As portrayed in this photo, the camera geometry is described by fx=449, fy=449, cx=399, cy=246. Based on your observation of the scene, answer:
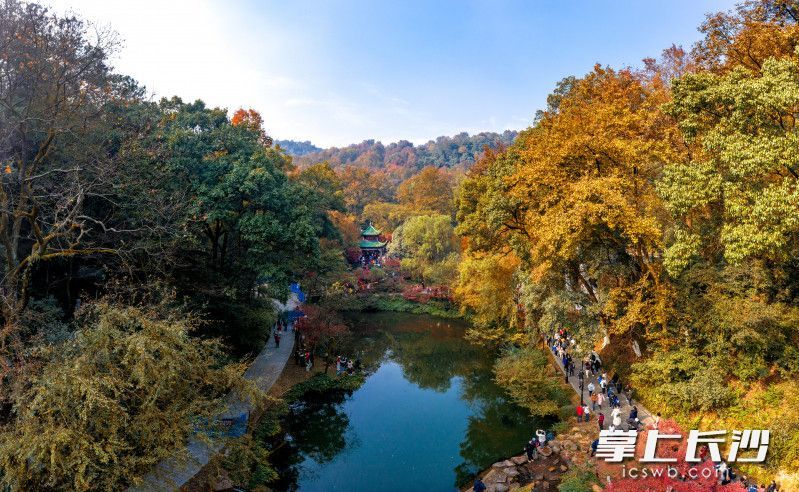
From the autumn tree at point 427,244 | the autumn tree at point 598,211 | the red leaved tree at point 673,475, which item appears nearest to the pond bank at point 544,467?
the red leaved tree at point 673,475

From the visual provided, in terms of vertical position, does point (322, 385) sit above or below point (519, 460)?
below

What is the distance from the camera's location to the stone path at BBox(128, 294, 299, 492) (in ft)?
28.1

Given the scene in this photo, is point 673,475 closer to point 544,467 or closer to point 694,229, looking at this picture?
point 544,467

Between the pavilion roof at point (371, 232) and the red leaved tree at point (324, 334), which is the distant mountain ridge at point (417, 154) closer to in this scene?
the pavilion roof at point (371, 232)

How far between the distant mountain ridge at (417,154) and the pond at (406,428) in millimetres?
85153

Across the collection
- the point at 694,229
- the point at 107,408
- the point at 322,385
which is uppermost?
the point at 694,229

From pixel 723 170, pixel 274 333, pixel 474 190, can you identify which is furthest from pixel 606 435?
pixel 274 333

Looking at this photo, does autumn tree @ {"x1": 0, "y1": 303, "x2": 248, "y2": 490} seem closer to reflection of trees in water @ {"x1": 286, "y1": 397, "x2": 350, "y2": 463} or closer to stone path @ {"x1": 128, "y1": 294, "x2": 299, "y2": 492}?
stone path @ {"x1": 128, "y1": 294, "x2": 299, "y2": 492}

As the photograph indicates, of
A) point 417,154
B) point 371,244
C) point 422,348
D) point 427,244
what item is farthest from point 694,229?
point 417,154

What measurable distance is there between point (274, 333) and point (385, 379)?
6.13 meters

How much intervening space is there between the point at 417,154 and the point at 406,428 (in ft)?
401

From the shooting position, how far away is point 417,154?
436 ft

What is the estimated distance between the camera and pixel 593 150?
45.7 feet

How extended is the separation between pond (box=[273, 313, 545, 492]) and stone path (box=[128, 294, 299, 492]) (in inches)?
75.6
